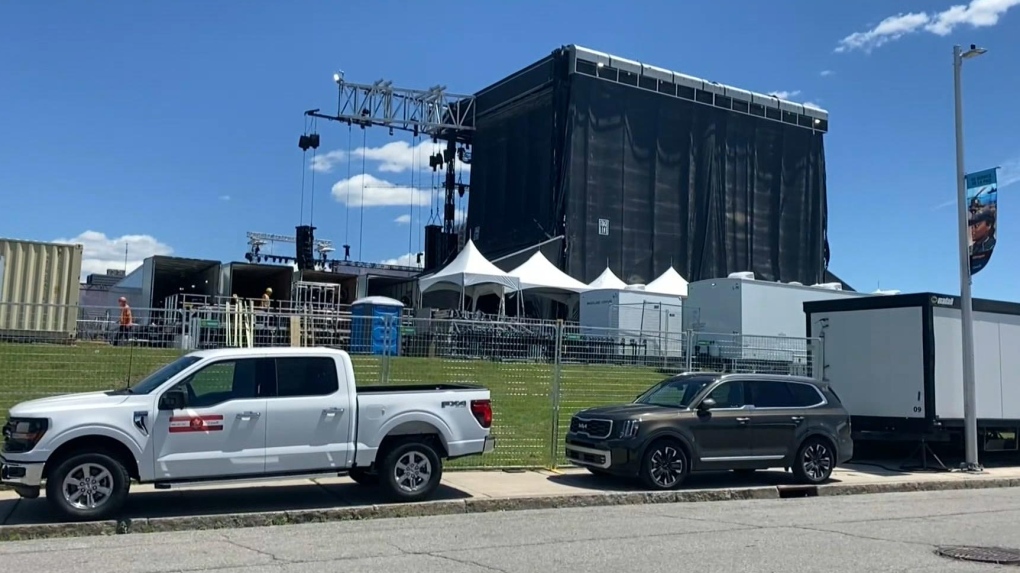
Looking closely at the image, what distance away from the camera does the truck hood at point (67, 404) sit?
916cm

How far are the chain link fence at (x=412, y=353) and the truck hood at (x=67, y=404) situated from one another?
2729 millimetres

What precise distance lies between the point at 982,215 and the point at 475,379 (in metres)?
9.75

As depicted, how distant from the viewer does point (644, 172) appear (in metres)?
53.6

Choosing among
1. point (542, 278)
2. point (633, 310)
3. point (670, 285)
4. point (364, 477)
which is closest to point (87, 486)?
point (364, 477)

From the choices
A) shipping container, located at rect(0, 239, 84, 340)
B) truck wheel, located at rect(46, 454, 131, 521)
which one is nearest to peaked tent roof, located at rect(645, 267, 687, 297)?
shipping container, located at rect(0, 239, 84, 340)

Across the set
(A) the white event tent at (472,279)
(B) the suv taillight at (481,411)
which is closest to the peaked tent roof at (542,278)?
(A) the white event tent at (472,279)

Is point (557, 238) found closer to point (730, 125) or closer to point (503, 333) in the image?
point (730, 125)

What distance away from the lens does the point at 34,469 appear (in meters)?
9.03

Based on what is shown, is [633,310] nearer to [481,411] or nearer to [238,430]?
[481,411]

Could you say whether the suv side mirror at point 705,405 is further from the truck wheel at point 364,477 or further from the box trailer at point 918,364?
the box trailer at point 918,364

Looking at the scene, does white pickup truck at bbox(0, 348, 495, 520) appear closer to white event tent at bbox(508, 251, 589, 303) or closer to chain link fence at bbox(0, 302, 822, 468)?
chain link fence at bbox(0, 302, 822, 468)

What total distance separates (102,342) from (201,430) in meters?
3.84

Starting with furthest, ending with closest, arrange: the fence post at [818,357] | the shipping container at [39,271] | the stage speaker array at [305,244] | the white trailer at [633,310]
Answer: the stage speaker array at [305,244]
the white trailer at [633,310]
the shipping container at [39,271]
the fence post at [818,357]

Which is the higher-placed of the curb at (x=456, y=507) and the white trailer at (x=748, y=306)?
the white trailer at (x=748, y=306)
